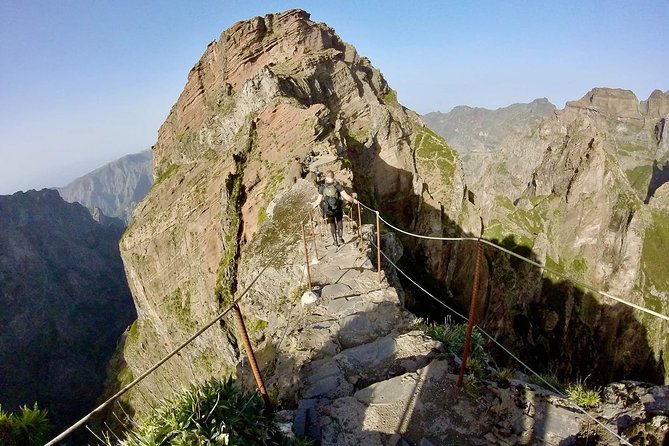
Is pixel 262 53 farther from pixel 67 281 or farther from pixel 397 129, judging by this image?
pixel 67 281

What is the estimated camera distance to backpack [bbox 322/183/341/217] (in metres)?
13.9

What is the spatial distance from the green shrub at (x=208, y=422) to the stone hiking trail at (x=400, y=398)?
1.31m

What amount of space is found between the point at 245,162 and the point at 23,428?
30.9 meters

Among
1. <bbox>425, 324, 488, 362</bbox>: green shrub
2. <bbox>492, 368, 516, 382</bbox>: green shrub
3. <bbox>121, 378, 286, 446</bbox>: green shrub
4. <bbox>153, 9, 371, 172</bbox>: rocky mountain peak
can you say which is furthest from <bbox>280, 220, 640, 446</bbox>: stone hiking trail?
<bbox>153, 9, 371, 172</bbox>: rocky mountain peak

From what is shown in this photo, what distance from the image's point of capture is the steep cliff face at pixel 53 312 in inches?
4355

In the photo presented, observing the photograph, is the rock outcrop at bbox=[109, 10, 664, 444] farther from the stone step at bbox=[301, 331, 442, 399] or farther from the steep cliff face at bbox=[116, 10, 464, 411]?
the stone step at bbox=[301, 331, 442, 399]

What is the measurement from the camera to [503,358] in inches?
1880

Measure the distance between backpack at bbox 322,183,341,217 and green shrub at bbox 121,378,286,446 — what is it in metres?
9.09

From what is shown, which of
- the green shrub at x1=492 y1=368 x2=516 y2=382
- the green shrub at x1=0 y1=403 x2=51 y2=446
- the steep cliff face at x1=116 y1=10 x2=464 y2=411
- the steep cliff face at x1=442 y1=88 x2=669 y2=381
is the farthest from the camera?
the steep cliff face at x1=442 y1=88 x2=669 y2=381

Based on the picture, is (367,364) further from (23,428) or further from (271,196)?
(271,196)

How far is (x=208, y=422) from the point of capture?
489cm

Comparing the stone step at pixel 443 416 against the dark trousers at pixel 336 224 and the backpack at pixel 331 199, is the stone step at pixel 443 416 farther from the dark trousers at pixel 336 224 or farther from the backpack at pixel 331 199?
the dark trousers at pixel 336 224

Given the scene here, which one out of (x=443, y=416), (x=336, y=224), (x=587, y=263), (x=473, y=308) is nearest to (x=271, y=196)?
(x=336, y=224)

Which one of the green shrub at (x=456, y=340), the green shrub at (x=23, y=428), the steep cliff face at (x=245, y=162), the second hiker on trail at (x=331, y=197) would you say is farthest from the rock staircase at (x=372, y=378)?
the steep cliff face at (x=245, y=162)
